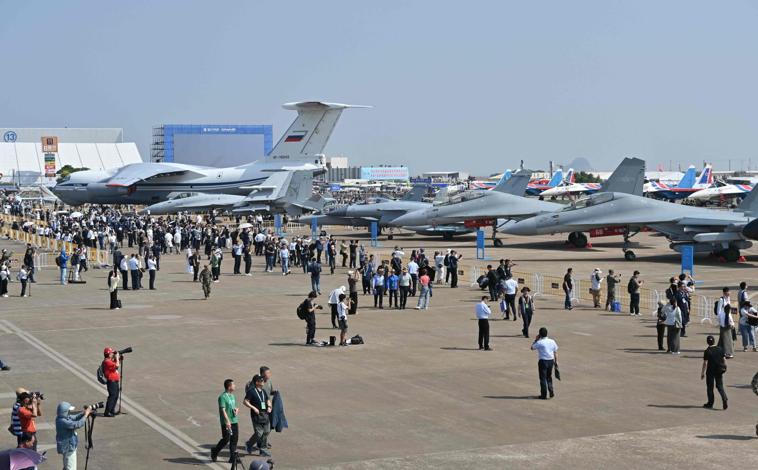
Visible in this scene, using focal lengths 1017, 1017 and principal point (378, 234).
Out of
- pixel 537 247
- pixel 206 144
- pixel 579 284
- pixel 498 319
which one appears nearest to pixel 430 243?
pixel 537 247

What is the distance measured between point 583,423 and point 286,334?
8.72 meters

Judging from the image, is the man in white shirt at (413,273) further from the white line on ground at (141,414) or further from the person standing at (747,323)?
the white line on ground at (141,414)

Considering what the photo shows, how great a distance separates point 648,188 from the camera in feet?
316

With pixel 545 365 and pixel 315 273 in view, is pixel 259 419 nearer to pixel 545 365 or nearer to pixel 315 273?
pixel 545 365

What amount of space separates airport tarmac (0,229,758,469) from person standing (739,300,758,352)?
34 centimetres

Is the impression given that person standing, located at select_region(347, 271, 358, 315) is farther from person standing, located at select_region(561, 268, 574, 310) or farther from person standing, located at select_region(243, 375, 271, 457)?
person standing, located at select_region(243, 375, 271, 457)

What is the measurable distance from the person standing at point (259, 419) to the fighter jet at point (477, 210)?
32589 mm

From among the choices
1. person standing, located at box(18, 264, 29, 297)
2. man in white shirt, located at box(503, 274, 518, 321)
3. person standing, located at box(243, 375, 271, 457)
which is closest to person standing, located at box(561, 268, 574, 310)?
man in white shirt, located at box(503, 274, 518, 321)

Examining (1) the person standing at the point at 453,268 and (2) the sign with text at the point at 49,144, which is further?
(2) the sign with text at the point at 49,144

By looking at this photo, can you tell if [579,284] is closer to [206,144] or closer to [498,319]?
[498,319]

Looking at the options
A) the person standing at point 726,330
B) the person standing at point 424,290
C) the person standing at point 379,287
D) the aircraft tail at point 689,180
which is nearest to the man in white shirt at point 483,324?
the person standing at point 726,330

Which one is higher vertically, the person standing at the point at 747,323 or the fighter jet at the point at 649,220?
the fighter jet at the point at 649,220

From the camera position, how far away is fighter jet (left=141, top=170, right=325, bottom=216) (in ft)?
186

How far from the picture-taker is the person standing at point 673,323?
1770cm
